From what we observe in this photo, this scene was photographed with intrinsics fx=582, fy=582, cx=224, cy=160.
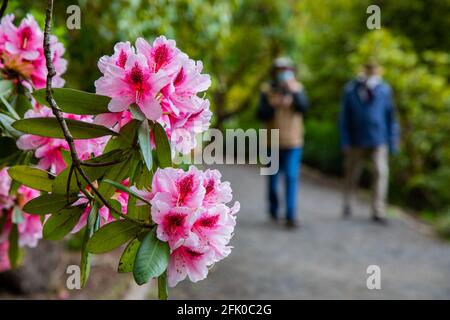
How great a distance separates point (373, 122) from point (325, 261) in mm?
2367

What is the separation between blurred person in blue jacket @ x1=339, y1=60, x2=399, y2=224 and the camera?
7.67m

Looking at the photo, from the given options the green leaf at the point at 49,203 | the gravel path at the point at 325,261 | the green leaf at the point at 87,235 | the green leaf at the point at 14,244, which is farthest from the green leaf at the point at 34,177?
the gravel path at the point at 325,261

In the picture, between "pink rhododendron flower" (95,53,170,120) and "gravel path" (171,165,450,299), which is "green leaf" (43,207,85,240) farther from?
"gravel path" (171,165,450,299)

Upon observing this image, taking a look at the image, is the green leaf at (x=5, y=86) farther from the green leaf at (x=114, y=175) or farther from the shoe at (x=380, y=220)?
the shoe at (x=380, y=220)

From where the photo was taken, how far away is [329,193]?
1134cm

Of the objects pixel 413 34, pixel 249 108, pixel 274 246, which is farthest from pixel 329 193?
pixel 249 108

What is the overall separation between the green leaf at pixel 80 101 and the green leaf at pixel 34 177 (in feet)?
0.78

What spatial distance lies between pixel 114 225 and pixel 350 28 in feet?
41.0

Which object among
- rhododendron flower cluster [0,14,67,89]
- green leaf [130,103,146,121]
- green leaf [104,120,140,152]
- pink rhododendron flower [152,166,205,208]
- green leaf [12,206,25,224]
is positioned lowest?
green leaf [12,206,25,224]

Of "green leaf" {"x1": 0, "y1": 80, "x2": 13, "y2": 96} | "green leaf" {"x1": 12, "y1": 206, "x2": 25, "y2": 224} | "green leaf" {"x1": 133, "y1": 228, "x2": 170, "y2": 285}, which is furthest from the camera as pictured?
"green leaf" {"x1": 12, "y1": 206, "x2": 25, "y2": 224}

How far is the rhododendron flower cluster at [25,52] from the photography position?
1.96 meters

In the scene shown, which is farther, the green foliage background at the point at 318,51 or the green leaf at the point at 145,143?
the green foliage background at the point at 318,51

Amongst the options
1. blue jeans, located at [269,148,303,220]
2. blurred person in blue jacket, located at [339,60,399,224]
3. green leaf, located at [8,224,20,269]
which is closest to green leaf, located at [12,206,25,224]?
green leaf, located at [8,224,20,269]

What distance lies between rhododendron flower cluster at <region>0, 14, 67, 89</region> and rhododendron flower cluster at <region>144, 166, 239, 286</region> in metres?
0.82
